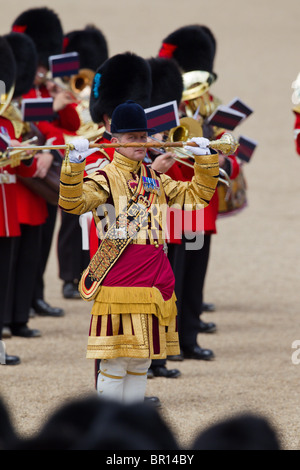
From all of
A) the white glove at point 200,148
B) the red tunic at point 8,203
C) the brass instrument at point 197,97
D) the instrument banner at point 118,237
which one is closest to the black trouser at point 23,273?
the red tunic at point 8,203

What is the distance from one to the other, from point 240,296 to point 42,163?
7.84 feet

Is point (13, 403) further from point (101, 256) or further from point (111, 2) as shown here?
point (111, 2)

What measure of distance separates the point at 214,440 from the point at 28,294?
4.21 meters

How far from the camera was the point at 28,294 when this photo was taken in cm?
582

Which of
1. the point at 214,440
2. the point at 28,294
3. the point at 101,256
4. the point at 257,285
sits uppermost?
the point at 214,440

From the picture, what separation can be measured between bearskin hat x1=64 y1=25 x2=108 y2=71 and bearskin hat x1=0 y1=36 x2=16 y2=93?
231 centimetres

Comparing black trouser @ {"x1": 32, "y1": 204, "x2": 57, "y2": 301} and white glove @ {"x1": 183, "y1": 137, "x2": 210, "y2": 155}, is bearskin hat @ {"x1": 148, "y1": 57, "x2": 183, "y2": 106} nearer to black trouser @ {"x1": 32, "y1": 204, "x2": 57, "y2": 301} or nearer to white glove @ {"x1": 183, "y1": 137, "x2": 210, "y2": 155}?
white glove @ {"x1": 183, "y1": 137, "x2": 210, "y2": 155}

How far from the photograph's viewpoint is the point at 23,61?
5.85 meters

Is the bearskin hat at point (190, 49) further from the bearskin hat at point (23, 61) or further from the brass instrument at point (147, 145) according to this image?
the brass instrument at point (147, 145)

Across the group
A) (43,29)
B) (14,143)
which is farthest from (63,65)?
(14,143)

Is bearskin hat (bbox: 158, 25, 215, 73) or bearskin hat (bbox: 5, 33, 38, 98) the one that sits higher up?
bearskin hat (bbox: 158, 25, 215, 73)

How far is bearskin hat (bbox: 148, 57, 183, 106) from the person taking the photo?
4.95 meters

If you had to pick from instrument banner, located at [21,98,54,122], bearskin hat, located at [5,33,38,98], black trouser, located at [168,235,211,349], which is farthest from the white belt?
black trouser, located at [168,235,211,349]

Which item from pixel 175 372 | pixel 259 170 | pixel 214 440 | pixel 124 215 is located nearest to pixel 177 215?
pixel 175 372
